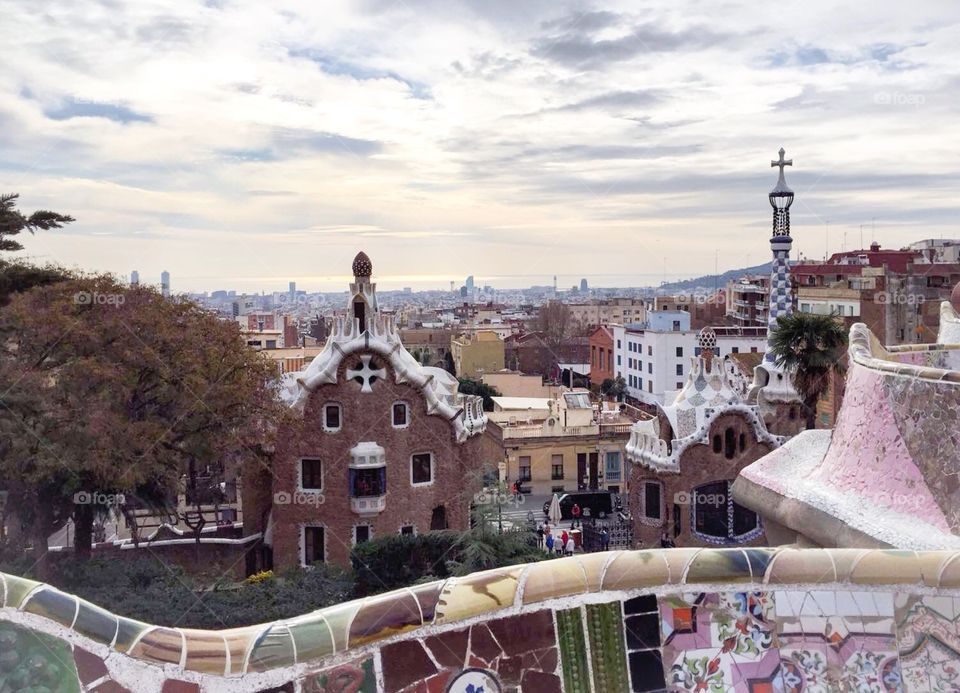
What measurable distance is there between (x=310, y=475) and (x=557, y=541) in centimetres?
674

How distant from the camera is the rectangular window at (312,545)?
22172 millimetres

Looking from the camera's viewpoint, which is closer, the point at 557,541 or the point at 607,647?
the point at 607,647

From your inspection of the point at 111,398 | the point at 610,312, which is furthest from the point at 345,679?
the point at 610,312

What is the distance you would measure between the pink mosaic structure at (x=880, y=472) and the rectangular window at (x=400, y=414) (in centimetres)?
1127

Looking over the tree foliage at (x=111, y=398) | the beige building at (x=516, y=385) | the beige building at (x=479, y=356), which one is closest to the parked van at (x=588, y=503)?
the tree foliage at (x=111, y=398)

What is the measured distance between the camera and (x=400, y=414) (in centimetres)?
2217

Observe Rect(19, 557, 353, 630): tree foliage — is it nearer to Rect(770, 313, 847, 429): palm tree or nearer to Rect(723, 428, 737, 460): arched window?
Rect(723, 428, 737, 460): arched window

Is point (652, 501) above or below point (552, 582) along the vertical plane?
below

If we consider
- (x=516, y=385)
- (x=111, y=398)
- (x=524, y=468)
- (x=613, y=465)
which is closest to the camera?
(x=111, y=398)

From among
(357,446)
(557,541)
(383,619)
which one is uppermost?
(383,619)

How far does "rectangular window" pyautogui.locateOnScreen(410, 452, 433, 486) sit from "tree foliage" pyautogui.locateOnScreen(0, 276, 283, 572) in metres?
3.51

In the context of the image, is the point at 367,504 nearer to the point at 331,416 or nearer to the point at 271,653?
the point at 331,416

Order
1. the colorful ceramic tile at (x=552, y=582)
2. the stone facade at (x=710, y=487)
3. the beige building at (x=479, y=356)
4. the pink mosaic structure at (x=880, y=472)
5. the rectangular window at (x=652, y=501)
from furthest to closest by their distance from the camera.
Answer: the beige building at (x=479, y=356), the rectangular window at (x=652, y=501), the stone facade at (x=710, y=487), the pink mosaic structure at (x=880, y=472), the colorful ceramic tile at (x=552, y=582)

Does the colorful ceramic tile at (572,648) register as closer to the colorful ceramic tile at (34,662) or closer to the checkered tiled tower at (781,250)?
the colorful ceramic tile at (34,662)
